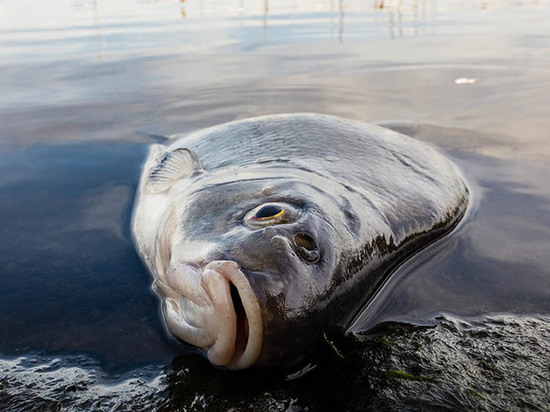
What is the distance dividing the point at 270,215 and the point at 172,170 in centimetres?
132

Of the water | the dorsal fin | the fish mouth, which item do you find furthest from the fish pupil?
the dorsal fin

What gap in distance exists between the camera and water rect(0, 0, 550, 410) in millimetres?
1880

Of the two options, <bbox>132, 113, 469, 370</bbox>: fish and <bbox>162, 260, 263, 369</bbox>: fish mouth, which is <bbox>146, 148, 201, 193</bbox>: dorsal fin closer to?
<bbox>132, 113, 469, 370</bbox>: fish

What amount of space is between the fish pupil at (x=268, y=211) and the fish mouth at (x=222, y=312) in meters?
0.31

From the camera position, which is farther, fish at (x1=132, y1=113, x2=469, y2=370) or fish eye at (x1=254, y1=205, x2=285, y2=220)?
fish eye at (x1=254, y1=205, x2=285, y2=220)

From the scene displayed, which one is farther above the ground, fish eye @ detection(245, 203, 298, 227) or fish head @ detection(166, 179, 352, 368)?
fish eye @ detection(245, 203, 298, 227)

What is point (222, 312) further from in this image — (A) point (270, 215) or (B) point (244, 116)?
(B) point (244, 116)

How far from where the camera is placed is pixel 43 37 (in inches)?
427

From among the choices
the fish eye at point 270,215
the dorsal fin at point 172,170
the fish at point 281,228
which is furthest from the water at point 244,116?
the fish eye at point 270,215

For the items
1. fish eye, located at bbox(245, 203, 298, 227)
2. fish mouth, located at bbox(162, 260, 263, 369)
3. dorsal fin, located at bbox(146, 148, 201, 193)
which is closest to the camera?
fish mouth, located at bbox(162, 260, 263, 369)

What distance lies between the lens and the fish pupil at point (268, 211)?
6.69 feet

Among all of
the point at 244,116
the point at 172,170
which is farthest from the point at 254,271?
the point at 244,116

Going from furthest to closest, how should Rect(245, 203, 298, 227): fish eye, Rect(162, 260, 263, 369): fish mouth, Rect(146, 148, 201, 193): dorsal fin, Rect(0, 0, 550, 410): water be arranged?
1. Rect(146, 148, 201, 193): dorsal fin
2. Rect(245, 203, 298, 227): fish eye
3. Rect(0, 0, 550, 410): water
4. Rect(162, 260, 263, 369): fish mouth

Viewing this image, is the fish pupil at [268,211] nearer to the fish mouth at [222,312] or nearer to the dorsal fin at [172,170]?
the fish mouth at [222,312]
